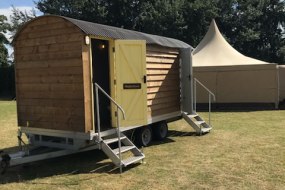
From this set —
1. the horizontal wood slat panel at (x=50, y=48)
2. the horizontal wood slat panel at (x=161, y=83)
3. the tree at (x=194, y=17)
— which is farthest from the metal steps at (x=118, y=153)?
the tree at (x=194, y=17)

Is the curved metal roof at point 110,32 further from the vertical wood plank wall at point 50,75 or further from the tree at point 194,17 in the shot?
the tree at point 194,17

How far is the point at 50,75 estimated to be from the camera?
795 centimetres

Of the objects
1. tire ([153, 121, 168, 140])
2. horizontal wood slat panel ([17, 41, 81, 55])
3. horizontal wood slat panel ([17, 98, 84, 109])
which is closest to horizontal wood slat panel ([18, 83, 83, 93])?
horizontal wood slat panel ([17, 98, 84, 109])

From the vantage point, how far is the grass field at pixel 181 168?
654 centimetres

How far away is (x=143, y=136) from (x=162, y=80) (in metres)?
1.70

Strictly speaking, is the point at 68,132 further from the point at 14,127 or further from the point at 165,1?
the point at 165,1

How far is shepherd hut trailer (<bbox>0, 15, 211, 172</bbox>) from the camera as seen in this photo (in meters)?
7.54

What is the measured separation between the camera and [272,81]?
60.1ft

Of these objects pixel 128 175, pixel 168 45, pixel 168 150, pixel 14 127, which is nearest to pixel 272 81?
pixel 168 45

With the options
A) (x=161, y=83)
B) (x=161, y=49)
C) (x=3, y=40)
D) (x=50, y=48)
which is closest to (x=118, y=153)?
(x=50, y=48)

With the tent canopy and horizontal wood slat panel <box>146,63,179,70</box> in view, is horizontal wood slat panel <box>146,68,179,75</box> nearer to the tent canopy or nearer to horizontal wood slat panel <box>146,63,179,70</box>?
horizontal wood slat panel <box>146,63,179,70</box>

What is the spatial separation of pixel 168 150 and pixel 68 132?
8.88 feet

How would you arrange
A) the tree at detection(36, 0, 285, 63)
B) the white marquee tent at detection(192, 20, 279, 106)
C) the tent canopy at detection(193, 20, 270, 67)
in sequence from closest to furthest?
the white marquee tent at detection(192, 20, 279, 106)
the tent canopy at detection(193, 20, 270, 67)
the tree at detection(36, 0, 285, 63)

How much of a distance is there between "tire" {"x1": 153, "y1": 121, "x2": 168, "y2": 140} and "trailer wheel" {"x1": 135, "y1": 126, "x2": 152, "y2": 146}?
312 millimetres
